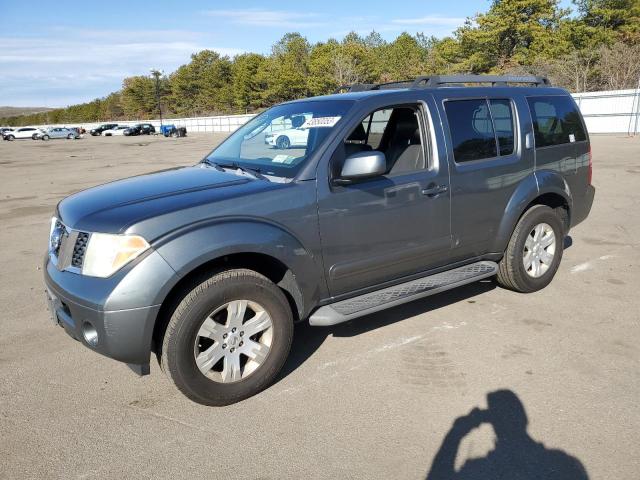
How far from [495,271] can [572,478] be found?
2.25 metres

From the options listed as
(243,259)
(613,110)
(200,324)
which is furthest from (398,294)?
(613,110)

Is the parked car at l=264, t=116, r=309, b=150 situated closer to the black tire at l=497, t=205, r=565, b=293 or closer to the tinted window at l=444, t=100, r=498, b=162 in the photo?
the tinted window at l=444, t=100, r=498, b=162

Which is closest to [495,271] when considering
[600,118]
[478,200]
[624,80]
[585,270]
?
[478,200]

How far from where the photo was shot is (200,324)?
3.11 metres

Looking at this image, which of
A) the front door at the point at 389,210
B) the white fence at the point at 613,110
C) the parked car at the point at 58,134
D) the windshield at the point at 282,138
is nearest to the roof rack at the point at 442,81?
the front door at the point at 389,210

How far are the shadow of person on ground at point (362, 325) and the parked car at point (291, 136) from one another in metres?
1.52

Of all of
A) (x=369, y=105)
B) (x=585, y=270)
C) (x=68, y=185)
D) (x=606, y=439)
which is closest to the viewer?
(x=606, y=439)

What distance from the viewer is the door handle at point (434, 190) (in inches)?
159

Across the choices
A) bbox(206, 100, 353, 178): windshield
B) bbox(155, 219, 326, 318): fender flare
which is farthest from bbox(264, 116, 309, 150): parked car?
bbox(155, 219, 326, 318): fender flare

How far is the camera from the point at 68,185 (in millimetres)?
14531

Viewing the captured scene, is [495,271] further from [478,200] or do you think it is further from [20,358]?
[20,358]

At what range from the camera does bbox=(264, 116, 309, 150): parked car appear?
12.8 ft

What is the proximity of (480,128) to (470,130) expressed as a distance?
14 cm

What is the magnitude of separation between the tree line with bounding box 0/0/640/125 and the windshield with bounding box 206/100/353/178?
43017 millimetres
